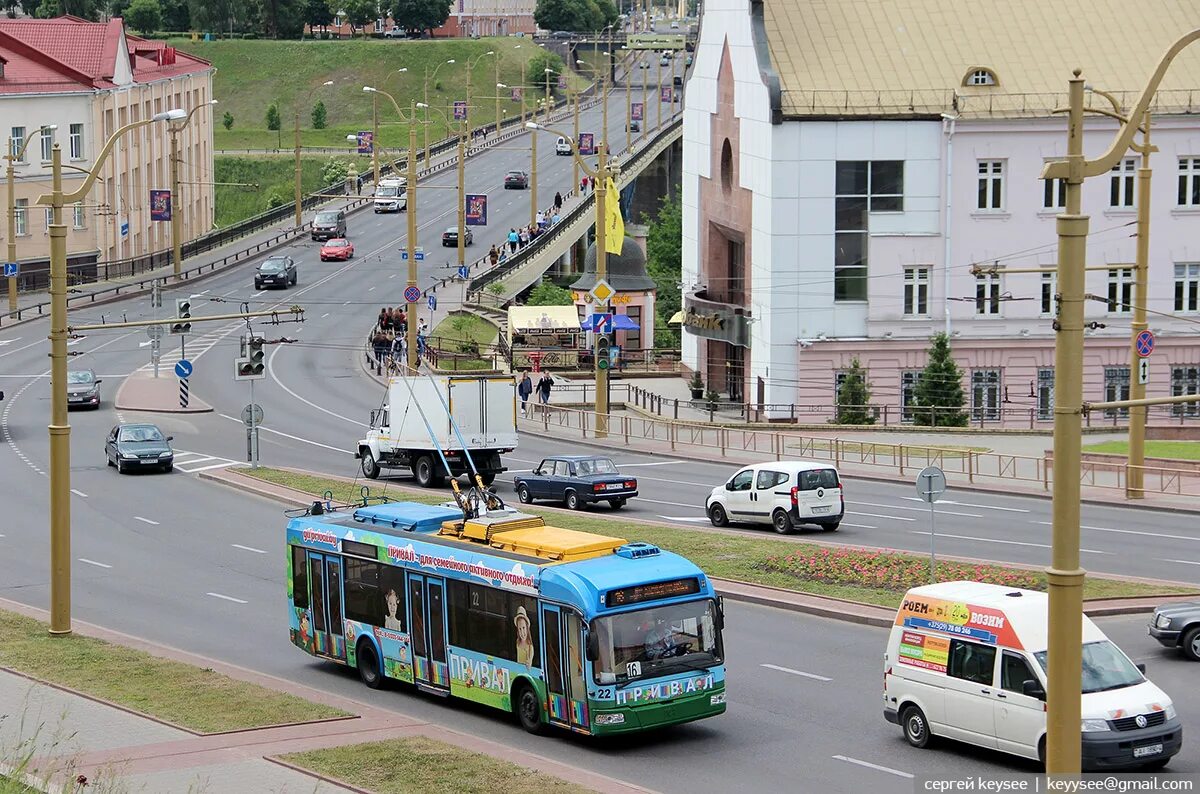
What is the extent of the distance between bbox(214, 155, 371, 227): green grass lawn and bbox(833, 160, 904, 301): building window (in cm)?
10243

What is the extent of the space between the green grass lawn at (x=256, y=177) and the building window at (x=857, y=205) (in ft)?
336

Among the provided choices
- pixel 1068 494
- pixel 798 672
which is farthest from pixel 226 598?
pixel 1068 494

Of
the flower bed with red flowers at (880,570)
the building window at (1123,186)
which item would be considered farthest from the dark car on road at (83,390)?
the building window at (1123,186)

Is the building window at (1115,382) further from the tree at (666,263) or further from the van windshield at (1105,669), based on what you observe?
the van windshield at (1105,669)

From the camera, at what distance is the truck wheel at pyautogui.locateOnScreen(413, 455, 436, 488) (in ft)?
155

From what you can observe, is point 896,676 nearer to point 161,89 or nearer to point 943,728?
point 943,728

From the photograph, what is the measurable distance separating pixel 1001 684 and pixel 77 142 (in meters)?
89.3

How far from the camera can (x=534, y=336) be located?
8125 centimetres

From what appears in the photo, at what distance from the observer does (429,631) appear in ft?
78.7

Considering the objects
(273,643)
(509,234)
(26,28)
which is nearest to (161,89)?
(26,28)

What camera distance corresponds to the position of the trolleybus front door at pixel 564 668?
21.1 meters

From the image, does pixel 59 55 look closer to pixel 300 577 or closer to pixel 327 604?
pixel 300 577


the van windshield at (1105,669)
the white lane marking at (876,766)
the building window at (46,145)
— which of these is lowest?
the white lane marking at (876,766)

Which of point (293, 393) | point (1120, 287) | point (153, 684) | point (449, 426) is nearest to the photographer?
point (153, 684)
